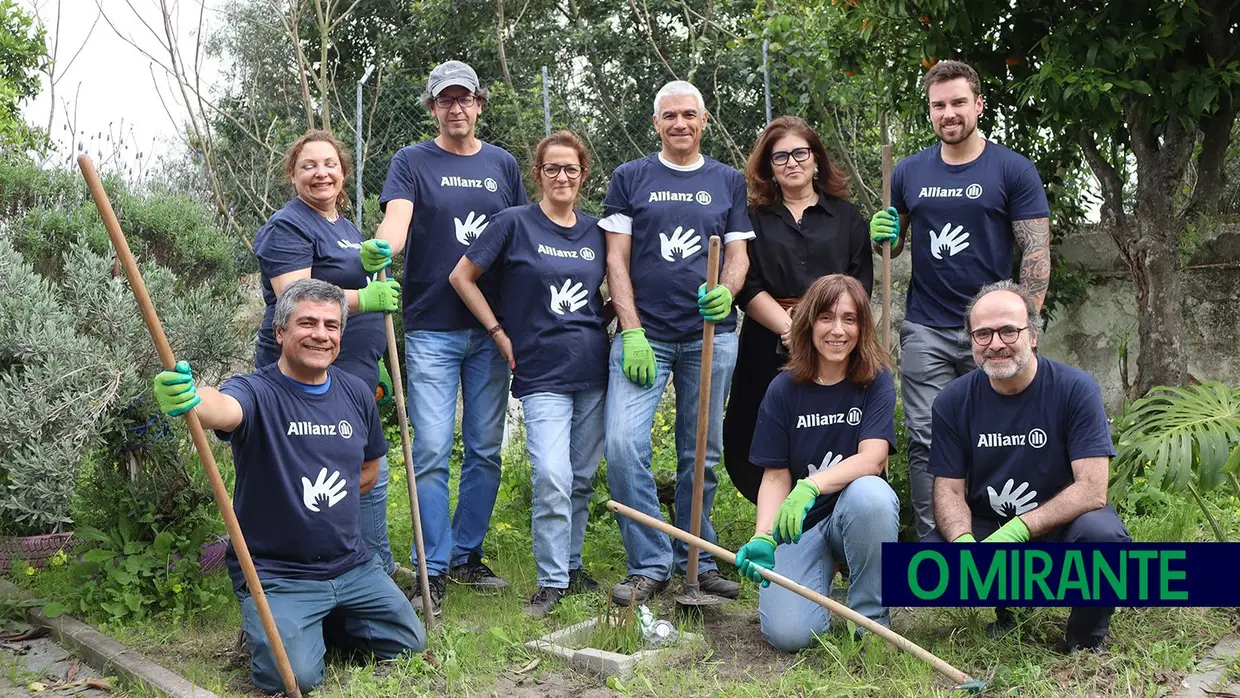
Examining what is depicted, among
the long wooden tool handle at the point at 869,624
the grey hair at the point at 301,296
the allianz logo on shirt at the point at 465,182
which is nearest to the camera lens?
the long wooden tool handle at the point at 869,624

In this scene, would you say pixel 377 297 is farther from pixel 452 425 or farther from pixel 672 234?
pixel 672 234

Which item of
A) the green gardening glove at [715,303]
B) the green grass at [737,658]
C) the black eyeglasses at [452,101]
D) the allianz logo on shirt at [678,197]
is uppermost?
the black eyeglasses at [452,101]

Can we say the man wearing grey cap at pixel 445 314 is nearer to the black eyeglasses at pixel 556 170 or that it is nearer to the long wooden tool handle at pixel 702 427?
the black eyeglasses at pixel 556 170

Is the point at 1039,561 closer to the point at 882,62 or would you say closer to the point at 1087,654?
the point at 1087,654

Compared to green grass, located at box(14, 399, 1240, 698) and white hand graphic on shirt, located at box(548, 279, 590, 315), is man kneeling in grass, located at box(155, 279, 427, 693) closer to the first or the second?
green grass, located at box(14, 399, 1240, 698)

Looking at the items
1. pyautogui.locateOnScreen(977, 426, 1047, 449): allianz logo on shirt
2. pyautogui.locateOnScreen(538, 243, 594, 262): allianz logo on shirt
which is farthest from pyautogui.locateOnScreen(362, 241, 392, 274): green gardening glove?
pyautogui.locateOnScreen(977, 426, 1047, 449): allianz logo on shirt

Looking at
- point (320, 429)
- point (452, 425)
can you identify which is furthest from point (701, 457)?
point (320, 429)

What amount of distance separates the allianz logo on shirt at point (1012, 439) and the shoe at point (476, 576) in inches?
76.6

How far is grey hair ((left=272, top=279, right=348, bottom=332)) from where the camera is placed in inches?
145

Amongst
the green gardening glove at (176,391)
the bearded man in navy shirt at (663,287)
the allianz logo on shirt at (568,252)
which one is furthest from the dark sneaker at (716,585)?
the green gardening glove at (176,391)

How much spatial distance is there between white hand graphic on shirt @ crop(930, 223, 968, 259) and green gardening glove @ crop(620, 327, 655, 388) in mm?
1141

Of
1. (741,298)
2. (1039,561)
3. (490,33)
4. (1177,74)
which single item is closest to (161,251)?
(741,298)

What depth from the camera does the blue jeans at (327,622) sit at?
3643 mm

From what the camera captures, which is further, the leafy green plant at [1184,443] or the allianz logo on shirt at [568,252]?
the allianz logo on shirt at [568,252]
